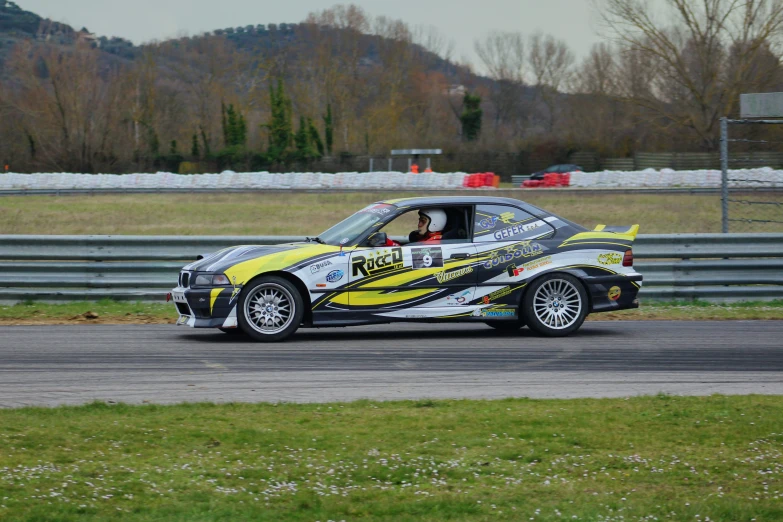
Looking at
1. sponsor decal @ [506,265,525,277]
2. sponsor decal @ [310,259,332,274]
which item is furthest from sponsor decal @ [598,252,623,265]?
sponsor decal @ [310,259,332,274]

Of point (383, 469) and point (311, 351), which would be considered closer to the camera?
point (383, 469)

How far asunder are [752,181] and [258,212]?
61.0ft

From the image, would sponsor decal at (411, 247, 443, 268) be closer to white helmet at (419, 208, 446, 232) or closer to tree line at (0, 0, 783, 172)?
white helmet at (419, 208, 446, 232)

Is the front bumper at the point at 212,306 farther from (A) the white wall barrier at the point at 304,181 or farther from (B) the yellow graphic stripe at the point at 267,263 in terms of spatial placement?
(A) the white wall barrier at the point at 304,181

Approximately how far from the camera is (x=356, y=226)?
10.5 meters

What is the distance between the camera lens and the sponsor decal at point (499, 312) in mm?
10414

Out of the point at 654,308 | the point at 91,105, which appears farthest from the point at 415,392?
the point at 91,105

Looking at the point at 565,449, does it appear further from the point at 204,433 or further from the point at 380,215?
the point at 380,215

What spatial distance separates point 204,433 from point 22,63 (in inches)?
3133

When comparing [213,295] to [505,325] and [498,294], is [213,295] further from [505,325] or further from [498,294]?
[505,325]

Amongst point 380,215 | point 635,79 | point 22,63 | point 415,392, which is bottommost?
point 415,392

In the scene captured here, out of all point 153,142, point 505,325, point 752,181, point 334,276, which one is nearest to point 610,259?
point 505,325

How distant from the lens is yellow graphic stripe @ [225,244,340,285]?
986 centimetres

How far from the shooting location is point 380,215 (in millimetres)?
10461
